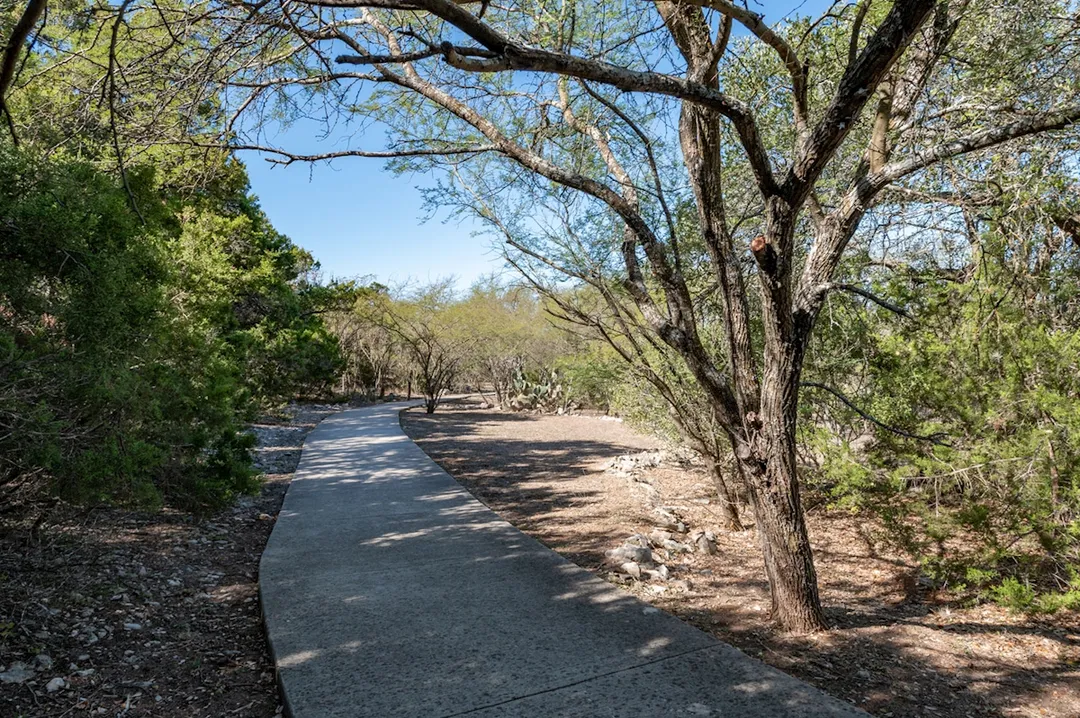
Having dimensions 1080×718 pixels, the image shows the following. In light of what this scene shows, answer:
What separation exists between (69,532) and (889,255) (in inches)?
287

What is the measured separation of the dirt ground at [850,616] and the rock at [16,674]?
370cm

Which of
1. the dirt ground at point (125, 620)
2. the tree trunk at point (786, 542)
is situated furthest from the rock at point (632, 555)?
the dirt ground at point (125, 620)

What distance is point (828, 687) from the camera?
133 inches

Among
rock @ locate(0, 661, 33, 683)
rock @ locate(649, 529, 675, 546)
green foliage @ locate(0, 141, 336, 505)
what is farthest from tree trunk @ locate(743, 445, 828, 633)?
rock @ locate(0, 661, 33, 683)

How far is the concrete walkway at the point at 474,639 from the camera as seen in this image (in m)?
3.14

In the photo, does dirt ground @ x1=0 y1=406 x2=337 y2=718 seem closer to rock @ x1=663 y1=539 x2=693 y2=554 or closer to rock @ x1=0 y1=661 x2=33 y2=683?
rock @ x1=0 y1=661 x2=33 y2=683

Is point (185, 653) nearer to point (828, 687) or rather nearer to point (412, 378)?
point (828, 687)

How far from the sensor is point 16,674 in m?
3.42

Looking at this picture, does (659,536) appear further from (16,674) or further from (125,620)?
(16,674)

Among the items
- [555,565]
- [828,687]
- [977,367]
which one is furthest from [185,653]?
[977,367]

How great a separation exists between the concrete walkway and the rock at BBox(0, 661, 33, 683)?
3.91 feet

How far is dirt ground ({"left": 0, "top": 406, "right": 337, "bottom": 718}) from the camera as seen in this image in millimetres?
3365

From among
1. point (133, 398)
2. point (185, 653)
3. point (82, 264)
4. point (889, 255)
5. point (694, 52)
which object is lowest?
point (185, 653)

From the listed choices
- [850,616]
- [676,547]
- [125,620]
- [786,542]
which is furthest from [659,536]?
[125,620]
